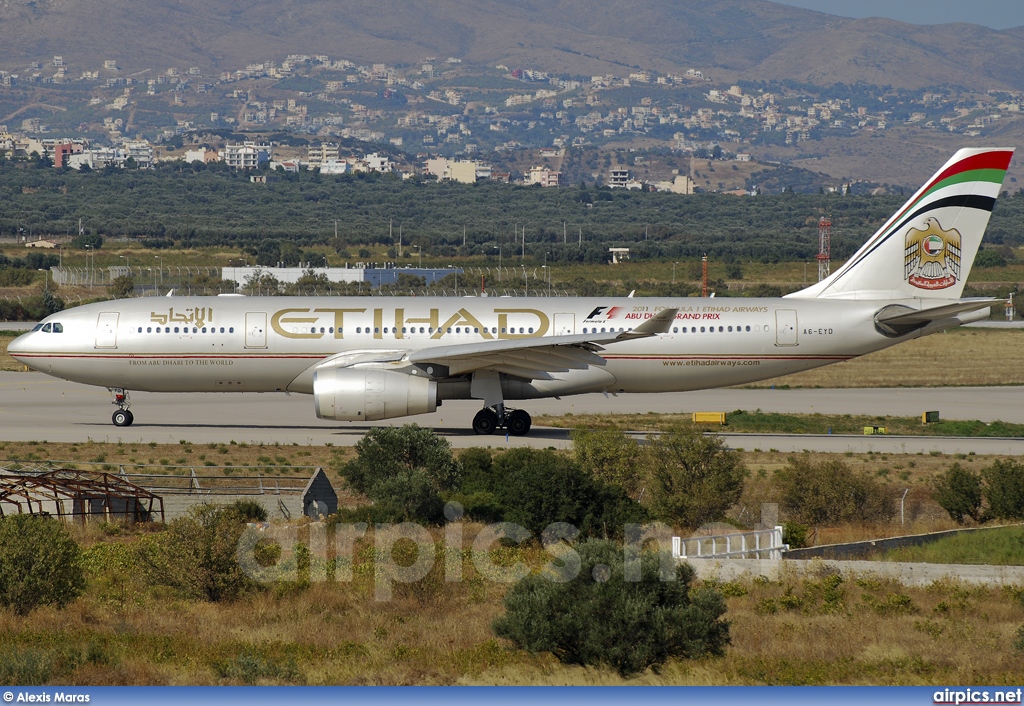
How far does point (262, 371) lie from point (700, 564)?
19.8m

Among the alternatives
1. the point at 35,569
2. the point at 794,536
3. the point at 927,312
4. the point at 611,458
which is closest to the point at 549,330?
the point at 611,458

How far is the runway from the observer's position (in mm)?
38406

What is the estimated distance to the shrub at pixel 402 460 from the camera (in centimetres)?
2995

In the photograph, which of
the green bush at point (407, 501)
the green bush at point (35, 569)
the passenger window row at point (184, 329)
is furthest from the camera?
the passenger window row at point (184, 329)

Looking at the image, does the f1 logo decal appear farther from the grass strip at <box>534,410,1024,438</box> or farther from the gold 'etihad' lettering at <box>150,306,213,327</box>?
the gold 'etihad' lettering at <box>150,306,213,327</box>

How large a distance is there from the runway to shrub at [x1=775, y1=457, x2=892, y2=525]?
6784 mm

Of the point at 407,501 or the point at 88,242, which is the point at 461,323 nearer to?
the point at 407,501

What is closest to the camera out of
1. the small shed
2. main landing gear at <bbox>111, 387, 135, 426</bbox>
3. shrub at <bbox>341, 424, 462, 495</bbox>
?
the small shed

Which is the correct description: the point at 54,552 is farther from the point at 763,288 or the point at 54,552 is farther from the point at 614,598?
the point at 763,288

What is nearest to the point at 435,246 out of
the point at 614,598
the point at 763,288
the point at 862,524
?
the point at 763,288

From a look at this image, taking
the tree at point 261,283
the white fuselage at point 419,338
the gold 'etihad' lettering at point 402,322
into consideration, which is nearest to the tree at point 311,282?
the tree at point 261,283

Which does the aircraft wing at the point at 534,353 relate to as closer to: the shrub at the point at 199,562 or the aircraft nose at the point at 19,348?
the aircraft nose at the point at 19,348

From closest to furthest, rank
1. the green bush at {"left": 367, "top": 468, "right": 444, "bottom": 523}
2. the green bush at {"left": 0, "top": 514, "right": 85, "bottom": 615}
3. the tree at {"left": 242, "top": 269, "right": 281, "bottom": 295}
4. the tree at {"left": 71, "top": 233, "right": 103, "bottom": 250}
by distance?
the green bush at {"left": 0, "top": 514, "right": 85, "bottom": 615}, the green bush at {"left": 367, "top": 468, "right": 444, "bottom": 523}, the tree at {"left": 242, "top": 269, "right": 281, "bottom": 295}, the tree at {"left": 71, "top": 233, "right": 103, "bottom": 250}

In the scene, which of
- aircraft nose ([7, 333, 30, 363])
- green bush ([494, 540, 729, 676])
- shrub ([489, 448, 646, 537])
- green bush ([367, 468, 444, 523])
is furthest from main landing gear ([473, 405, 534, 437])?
green bush ([494, 540, 729, 676])
